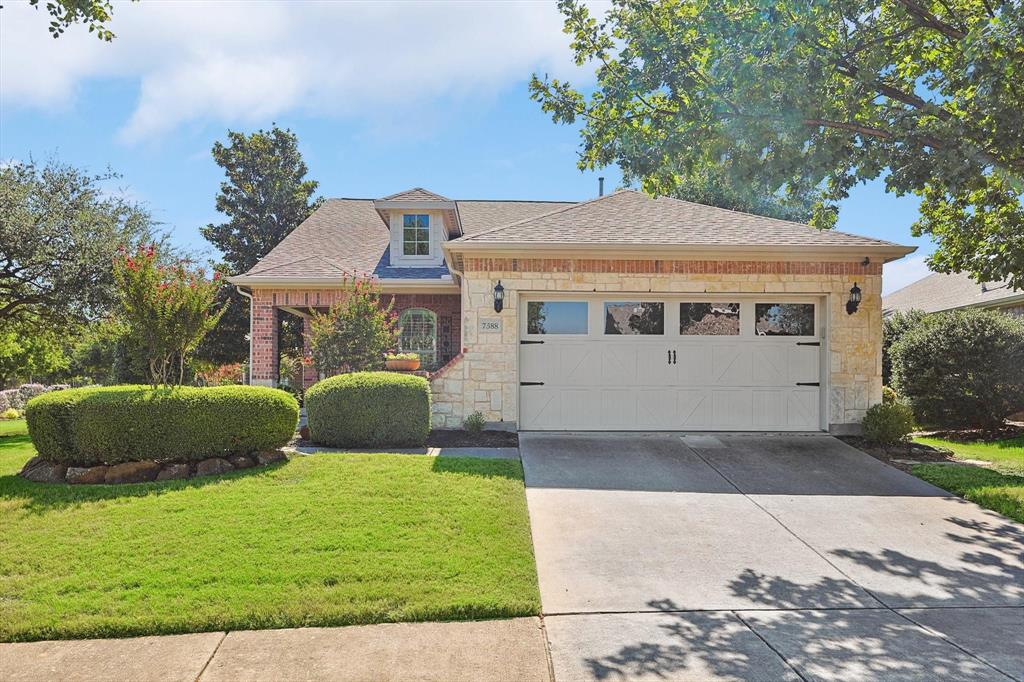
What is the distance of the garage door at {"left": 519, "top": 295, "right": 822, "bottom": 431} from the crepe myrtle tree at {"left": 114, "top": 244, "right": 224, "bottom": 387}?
16.1 feet

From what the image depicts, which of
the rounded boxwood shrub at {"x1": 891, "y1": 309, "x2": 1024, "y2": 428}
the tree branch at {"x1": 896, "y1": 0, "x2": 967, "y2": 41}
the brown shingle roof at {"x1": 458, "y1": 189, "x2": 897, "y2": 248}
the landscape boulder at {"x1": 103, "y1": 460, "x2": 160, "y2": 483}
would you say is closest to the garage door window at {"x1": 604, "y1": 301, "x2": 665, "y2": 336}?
the brown shingle roof at {"x1": 458, "y1": 189, "x2": 897, "y2": 248}

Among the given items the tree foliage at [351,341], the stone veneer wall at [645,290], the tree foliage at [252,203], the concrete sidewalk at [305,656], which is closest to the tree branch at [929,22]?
the stone veneer wall at [645,290]

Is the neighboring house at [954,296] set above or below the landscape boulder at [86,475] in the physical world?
above

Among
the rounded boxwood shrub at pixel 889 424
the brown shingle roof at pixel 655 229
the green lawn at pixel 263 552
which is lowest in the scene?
the green lawn at pixel 263 552

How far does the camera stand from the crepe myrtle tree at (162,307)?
778cm

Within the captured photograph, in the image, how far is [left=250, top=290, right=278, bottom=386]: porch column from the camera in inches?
550

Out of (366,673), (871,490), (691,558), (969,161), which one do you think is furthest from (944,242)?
(366,673)

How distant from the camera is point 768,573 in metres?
5.11

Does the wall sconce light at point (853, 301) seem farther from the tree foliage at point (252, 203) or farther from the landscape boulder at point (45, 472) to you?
the tree foliage at point (252, 203)

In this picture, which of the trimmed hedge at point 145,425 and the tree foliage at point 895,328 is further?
the tree foliage at point 895,328

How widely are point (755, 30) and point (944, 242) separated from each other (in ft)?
19.9

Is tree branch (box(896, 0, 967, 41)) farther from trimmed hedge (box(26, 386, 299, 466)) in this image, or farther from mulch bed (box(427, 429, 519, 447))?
trimmed hedge (box(26, 386, 299, 466))

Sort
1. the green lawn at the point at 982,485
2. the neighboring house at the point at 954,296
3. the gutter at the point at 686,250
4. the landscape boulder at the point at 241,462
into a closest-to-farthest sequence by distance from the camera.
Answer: the green lawn at the point at 982,485, the landscape boulder at the point at 241,462, the gutter at the point at 686,250, the neighboring house at the point at 954,296

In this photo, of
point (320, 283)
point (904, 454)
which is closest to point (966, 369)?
point (904, 454)
